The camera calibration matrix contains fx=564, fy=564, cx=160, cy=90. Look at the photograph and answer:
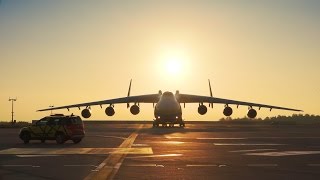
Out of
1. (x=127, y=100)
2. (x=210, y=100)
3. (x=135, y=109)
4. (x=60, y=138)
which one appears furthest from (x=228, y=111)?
(x=60, y=138)

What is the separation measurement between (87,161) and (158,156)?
3.54 m

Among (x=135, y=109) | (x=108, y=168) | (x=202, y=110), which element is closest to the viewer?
(x=108, y=168)

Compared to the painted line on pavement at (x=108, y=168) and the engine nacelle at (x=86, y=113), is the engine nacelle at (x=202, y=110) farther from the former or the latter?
the painted line on pavement at (x=108, y=168)

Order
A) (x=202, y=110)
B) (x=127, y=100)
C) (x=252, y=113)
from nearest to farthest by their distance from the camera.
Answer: (x=252, y=113), (x=202, y=110), (x=127, y=100)

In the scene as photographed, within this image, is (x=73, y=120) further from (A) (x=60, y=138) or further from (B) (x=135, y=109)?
(B) (x=135, y=109)

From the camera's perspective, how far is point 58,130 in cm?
3559

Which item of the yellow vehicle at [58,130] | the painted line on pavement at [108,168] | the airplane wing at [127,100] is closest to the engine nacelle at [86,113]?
the airplane wing at [127,100]

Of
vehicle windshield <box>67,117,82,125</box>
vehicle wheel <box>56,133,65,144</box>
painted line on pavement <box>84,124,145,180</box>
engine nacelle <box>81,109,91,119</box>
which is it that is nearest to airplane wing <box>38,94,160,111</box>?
engine nacelle <box>81,109,91,119</box>

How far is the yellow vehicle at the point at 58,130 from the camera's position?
116ft

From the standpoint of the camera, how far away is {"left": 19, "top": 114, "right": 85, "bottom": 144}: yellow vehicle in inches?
1395

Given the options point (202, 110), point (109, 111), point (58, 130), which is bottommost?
point (58, 130)

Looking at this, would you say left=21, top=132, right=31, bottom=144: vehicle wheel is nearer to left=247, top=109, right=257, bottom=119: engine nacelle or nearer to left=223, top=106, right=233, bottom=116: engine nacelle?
left=223, top=106, right=233, bottom=116: engine nacelle

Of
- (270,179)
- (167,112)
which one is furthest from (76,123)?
(167,112)

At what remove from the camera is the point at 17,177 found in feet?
52.3
